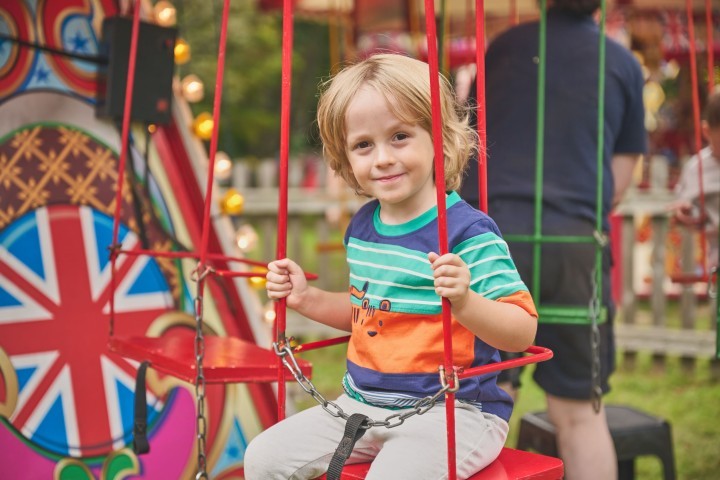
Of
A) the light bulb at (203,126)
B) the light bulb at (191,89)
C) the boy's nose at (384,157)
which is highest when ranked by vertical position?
the light bulb at (191,89)

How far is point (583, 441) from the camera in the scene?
270 cm

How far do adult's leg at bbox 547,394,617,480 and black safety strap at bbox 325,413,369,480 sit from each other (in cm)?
119

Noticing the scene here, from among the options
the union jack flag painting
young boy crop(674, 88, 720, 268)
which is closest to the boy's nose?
the union jack flag painting

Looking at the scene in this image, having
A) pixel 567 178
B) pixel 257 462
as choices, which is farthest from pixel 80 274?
pixel 567 178

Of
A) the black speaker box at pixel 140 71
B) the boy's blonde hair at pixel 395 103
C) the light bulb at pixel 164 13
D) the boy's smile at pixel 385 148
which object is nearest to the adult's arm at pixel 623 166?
the boy's blonde hair at pixel 395 103

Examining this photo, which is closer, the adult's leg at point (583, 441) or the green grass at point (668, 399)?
the adult's leg at point (583, 441)

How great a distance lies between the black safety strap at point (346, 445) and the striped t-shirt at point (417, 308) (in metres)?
0.11

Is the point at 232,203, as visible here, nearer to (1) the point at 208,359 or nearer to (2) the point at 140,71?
(2) the point at 140,71

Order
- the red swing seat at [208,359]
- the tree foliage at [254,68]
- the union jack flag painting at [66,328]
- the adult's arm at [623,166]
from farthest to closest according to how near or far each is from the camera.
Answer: the tree foliage at [254,68], the adult's arm at [623,166], the union jack flag painting at [66,328], the red swing seat at [208,359]

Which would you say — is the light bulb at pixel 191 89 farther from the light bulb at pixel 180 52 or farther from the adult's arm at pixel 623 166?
the adult's arm at pixel 623 166

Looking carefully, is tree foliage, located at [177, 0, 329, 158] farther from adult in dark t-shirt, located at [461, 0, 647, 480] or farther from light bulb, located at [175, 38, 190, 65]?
adult in dark t-shirt, located at [461, 0, 647, 480]

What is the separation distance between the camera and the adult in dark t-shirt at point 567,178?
2.69 metres

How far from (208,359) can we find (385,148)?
2.51ft

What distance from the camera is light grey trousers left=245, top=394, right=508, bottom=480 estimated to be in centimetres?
168
